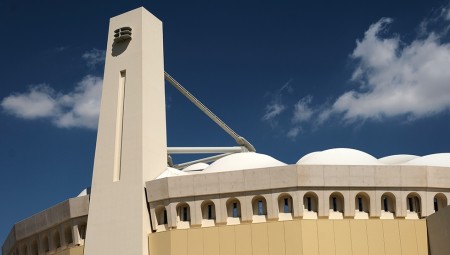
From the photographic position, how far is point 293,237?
28.7 meters

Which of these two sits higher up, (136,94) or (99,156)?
(136,94)

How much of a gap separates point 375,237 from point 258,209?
600cm

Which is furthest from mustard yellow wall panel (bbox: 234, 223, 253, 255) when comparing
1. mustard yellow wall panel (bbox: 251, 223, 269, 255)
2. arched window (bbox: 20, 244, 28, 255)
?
arched window (bbox: 20, 244, 28, 255)

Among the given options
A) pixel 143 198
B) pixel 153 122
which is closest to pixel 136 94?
pixel 153 122

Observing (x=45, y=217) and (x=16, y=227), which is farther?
(x=16, y=227)

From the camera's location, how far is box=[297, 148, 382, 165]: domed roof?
106 ft

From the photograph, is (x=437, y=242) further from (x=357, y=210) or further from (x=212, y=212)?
(x=212, y=212)

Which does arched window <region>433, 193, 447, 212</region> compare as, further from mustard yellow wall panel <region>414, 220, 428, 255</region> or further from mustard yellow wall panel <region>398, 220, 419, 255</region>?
mustard yellow wall panel <region>398, 220, 419, 255</region>

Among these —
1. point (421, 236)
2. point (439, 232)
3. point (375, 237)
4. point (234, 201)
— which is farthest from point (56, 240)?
point (439, 232)

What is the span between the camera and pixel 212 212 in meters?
31.0

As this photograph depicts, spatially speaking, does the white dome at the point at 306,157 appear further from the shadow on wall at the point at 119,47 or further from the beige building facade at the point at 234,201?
the shadow on wall at the point at 119,47

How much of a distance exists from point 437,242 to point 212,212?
37.0ft

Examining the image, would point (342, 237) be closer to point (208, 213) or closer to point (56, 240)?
point (208, 213)

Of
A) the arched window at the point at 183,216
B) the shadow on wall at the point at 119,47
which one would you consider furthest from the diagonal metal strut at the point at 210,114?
the arched window at the point at 183,216
